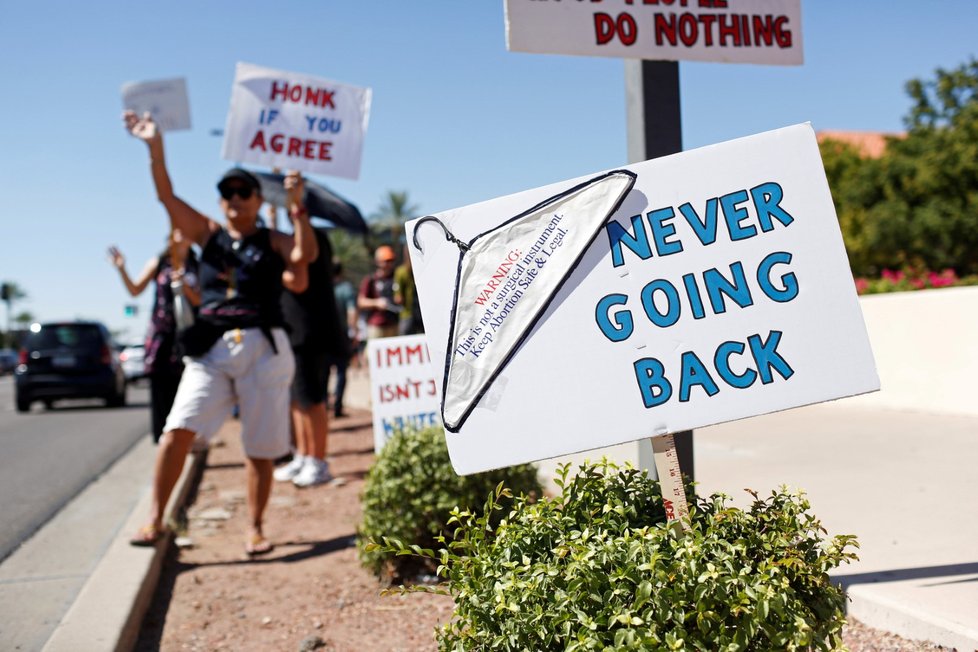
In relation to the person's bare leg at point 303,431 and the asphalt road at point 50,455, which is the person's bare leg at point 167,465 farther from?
the person's bare leg at point 303,431

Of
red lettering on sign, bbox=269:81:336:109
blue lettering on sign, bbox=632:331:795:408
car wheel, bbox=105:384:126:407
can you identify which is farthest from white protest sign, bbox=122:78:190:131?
car wheel, bbox=105:384:126:407

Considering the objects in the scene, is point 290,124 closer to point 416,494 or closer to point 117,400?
point 416,494

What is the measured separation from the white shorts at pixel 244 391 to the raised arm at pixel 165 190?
1.86 feet

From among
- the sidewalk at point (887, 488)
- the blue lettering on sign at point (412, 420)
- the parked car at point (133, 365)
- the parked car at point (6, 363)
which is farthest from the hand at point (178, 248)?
the parked car at point (6, 363)

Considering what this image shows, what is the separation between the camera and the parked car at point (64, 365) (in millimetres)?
17438

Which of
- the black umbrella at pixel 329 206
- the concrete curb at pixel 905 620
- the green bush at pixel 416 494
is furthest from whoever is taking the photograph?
the black umbrella at pixel 329 206

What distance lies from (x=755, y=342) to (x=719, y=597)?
64 centimetres

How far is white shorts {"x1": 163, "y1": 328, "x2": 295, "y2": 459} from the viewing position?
436 centimetres

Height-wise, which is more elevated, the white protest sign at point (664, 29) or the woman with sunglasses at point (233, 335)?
the white protest sign at point (664, 29)

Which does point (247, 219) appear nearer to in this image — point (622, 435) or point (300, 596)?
point (300, 596)

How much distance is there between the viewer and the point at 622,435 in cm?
220

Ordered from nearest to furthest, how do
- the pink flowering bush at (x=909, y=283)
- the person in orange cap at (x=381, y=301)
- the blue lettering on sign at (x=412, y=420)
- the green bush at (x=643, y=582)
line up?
1. the green bush at (x=643, y=582)
2. the blue lettering on sign at (x=412, y=420)
3. the person in orange cap at (x=381, y=301)
4. the pink flowering bush at (x=909, y=283)

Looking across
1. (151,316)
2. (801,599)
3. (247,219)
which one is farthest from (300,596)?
(151,316)

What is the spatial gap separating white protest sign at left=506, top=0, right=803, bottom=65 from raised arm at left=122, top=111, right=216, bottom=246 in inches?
82.6
